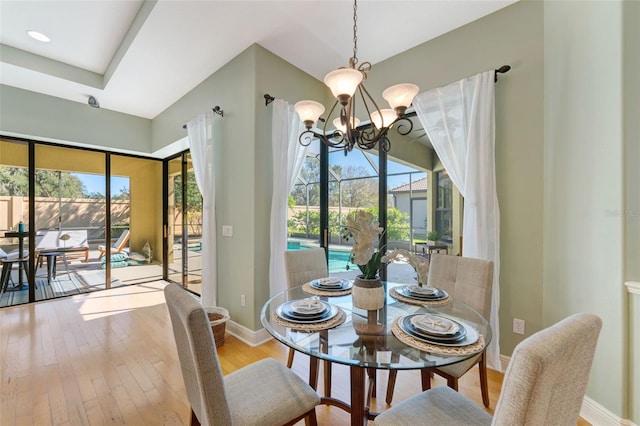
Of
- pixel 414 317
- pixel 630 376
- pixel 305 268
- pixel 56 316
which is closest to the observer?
pixel 414 317

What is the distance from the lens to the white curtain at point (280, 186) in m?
2.74

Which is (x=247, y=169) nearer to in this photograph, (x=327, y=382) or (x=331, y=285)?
(x=331, y=285)

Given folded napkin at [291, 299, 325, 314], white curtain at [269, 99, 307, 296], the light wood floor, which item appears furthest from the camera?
white curtain at [269, 99, 307, 296]

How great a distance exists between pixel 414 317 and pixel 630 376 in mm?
1369

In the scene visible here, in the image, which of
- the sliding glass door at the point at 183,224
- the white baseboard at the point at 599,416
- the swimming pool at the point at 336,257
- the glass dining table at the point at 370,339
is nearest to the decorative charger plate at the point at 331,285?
the glass dining table at the point at 370,339

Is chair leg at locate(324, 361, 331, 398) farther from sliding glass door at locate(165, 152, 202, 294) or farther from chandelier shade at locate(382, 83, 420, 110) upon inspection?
sliding glass door at locate(165, 152, 202, 294)

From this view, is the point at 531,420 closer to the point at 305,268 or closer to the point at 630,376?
the point at 630,376

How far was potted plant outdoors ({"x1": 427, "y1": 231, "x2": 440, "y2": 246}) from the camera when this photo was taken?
8.87ft

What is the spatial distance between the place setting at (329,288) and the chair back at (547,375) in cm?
119

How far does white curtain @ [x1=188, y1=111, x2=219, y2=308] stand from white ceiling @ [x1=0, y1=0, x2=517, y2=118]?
0.69 meters

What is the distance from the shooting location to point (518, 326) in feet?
6.90

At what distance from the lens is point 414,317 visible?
1308mm

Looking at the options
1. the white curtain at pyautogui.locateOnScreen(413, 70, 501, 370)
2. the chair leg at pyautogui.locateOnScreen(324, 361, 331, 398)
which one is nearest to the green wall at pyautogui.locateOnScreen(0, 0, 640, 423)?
the white curtain at pyautogui.locateOnScreen(413, 70, 501, 370)

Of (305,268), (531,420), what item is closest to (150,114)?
(305,268)
